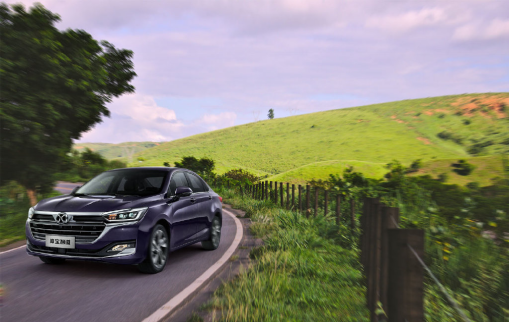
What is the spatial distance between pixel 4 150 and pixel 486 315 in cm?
1301

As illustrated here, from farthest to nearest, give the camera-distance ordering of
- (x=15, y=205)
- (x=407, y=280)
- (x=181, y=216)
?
(x=15, y=205) → (x=181, y=216) → (x=407, y=280)

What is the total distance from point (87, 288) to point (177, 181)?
112 inches

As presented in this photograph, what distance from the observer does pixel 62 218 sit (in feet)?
20.8

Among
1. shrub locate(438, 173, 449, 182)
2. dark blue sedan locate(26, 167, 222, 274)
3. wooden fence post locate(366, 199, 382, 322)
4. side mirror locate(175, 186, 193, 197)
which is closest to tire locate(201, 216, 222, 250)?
dark blue sedan locate(26, 167, 222, 274)

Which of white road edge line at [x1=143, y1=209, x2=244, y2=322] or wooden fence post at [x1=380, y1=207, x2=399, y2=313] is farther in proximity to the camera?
white road edge line at [x1=143, y1=209, x2=244, y2=322]

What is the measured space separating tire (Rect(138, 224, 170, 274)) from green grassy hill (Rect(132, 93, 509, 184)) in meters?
52.7

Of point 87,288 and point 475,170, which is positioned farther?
point 475,170

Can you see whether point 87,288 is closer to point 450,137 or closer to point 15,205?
point 15,205

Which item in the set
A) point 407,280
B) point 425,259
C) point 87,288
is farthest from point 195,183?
point 407,280

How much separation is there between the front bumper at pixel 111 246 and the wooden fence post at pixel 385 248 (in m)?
3.76

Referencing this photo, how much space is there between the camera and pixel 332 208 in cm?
1250

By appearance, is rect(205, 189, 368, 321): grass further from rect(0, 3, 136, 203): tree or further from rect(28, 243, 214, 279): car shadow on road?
rect(0, 3, 136, 203): tree

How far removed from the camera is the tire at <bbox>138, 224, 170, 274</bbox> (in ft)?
21.5

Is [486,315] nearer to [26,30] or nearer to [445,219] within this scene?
[445,219]
